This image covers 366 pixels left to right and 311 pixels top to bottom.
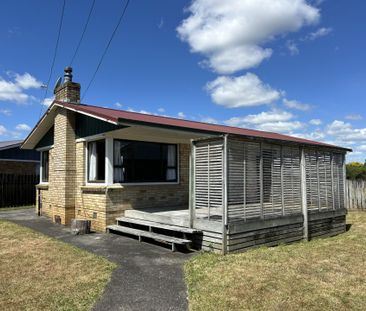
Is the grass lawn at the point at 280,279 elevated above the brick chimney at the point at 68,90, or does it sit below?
below

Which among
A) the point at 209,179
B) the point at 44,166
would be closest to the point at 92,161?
the point at 209,179

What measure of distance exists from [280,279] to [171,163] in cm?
719

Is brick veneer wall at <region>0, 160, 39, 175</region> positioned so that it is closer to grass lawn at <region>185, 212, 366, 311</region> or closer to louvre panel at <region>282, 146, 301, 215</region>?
grass lawn at <region>185, 212, 366, 311</region>

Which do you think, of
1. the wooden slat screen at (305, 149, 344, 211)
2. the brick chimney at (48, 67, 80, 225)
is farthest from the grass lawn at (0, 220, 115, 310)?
the wooden slat screen at (305, 149, 344, 211)

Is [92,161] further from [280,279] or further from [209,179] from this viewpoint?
[280,279]

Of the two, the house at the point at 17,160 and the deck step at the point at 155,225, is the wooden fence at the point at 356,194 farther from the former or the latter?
the house at the point at 17,160

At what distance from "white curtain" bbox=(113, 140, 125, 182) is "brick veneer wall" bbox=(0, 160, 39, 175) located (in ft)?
46.4

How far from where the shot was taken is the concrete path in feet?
16.1

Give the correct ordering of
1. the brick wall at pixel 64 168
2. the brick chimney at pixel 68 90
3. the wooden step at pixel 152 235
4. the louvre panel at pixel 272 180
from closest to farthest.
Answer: the wooden step at pixel 152 235 < the louvre panel at pixel 272 180 < the brick wall at pixel 64 168 < the brick chimney at pixel 68 90

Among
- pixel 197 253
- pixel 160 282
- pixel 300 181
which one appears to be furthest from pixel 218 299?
pixel 300 181

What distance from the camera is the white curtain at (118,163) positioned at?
10875 mm

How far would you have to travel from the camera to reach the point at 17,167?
22578mm

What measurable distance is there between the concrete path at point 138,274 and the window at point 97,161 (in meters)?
2.04

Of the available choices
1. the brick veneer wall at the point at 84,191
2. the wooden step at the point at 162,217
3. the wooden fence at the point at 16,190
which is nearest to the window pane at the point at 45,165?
the brick veneer wall at the point at 84,191
